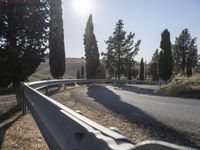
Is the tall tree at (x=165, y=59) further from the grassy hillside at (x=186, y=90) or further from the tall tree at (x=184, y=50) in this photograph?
the grassy hillside at (x=186, y=90)

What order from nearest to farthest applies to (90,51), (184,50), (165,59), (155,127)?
(155,127) < (90,51) < (165,59) < (184,50)

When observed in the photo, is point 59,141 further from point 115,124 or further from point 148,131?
point 115,124

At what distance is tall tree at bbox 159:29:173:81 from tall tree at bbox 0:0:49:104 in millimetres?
46431

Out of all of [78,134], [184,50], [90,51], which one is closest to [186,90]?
[78,134]

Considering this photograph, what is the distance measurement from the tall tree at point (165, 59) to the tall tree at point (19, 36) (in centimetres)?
4643

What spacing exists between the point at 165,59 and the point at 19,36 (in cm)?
4730

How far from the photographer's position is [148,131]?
26.5ft

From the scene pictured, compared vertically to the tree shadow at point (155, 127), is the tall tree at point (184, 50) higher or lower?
higher

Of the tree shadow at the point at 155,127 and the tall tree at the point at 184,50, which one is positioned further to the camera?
the tall tree at the point at 184,50

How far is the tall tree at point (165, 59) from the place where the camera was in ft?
201

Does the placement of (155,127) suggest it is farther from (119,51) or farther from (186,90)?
(119,51)

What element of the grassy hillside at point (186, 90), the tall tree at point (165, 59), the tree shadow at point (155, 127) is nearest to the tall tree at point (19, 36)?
the tree shadow at point (155, 127)

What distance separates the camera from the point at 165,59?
202ft

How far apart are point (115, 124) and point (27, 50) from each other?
28.9 ft
